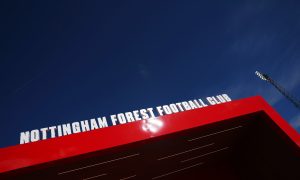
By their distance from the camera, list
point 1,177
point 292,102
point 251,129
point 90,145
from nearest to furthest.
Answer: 1. point 1,177
2. point 90,145
3. point 251,129
4. point 292,102

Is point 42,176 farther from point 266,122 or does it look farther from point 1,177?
point 266,122

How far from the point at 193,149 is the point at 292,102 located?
70.6 ft

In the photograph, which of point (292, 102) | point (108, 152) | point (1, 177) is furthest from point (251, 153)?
point (292, 102)

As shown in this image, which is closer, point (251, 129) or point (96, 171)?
A: point (96, 171)

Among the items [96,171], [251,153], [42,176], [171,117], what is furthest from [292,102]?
[42,176]

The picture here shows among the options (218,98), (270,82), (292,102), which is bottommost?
(218,98)

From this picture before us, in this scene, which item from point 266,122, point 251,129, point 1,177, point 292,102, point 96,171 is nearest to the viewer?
point 1,177

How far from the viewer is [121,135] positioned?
25.8 feet

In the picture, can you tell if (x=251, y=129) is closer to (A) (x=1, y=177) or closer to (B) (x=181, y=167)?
(B) (x=181, y=167)

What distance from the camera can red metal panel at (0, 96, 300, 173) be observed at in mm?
6766

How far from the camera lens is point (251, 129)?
10609 millimetres

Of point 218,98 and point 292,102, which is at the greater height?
point 292,102

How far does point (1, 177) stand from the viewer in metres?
6.55

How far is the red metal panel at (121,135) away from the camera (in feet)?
22.2
